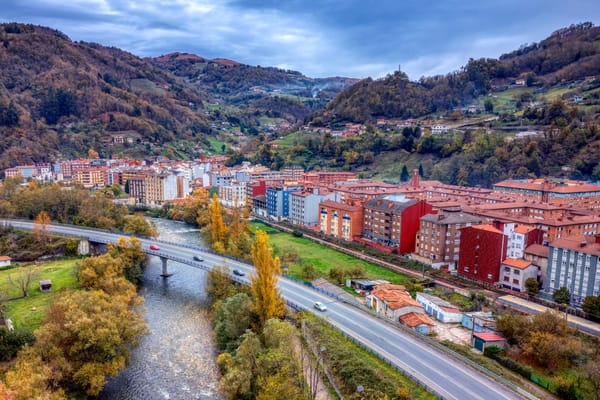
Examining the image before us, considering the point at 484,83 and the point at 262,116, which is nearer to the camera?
the point at 484,83

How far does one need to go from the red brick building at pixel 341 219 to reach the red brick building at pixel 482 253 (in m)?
13.5

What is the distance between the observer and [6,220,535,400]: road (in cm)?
1597

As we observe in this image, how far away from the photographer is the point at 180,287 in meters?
33.2

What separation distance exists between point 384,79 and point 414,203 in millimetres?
87538

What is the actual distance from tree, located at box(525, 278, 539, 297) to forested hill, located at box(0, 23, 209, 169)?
294 feet

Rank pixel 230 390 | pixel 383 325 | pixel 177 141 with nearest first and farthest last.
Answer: pixel 230 390
pixel 383 325
pixel 177 141

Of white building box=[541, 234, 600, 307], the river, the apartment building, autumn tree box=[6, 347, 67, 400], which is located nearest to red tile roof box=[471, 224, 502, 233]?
the apartment building

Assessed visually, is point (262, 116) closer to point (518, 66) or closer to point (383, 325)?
point (518, 66)

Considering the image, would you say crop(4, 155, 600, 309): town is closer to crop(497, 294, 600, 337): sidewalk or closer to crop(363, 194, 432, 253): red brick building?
crop(363, 194, 432, 253): red brick building

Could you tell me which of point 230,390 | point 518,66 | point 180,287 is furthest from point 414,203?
point 518,66

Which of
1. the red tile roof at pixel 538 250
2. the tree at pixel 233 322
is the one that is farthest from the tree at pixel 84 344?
the red tile roof at pixel 538 250

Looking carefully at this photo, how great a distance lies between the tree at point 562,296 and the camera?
26.3m

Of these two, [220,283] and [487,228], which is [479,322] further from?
[220,283]

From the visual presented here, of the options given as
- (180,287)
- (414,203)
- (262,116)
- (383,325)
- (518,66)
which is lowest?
(180,287)
